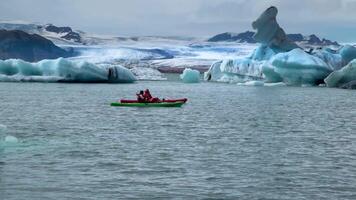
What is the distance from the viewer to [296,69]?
73.7 meters

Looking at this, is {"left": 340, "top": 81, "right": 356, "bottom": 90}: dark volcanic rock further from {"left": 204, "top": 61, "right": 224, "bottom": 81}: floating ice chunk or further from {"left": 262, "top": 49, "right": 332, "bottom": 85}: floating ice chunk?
{"left": 204, "top": 61, "right": 224, "bottom": 81}: floating ice chunk

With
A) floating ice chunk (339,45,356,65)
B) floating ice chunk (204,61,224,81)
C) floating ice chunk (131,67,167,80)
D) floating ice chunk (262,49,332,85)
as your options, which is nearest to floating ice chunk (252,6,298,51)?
floating ice chunk (262,49,332,85)

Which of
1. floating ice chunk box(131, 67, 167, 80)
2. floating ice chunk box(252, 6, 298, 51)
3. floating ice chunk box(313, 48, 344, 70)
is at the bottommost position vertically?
floating ice chunk box(131, 67, 167, 80)

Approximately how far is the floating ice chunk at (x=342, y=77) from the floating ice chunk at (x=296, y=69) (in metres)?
1.21

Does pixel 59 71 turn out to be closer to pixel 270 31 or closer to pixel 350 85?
pixel 270 31

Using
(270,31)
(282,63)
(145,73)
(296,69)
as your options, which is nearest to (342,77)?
(296,69)

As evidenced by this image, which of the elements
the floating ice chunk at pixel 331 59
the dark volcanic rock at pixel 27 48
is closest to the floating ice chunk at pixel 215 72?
the floating ice chunk at pixel 331 59

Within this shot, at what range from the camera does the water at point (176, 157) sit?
53.4 feet

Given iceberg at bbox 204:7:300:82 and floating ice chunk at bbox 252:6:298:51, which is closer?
floating ice chunk at bbox 252:6:298:51

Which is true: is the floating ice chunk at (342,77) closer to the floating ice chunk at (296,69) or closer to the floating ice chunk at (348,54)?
the floating ice chunk at (296,69)

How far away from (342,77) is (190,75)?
2655cm

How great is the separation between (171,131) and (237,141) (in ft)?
14.7

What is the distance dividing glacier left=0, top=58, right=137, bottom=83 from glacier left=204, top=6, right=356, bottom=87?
47.3ft

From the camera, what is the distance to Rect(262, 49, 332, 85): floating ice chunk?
71188 mm
